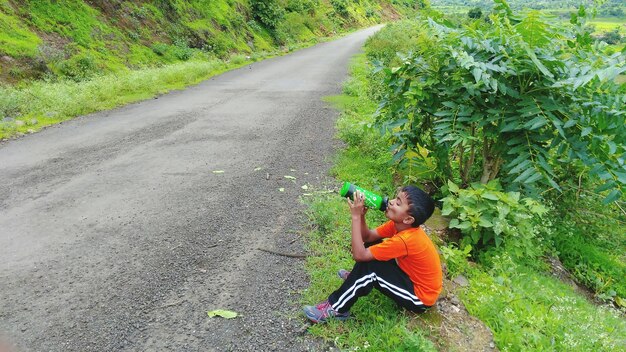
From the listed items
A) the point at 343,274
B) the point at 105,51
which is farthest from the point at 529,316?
the point at 105,51

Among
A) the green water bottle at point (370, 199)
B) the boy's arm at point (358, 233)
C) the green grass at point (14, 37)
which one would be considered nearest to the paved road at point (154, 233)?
the boy's arm at point (358, 233)

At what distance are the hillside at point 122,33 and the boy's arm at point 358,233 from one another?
1120 cm

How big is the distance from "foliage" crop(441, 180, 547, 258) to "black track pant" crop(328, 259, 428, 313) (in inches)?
46.8

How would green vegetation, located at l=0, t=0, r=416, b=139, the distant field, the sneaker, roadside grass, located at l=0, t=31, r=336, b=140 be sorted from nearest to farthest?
the sneaker
the distant field
roadside grass, located at l=0, t=31, r=336, b=140
green vegetation, located at l=0, t=0, r=416, b=139

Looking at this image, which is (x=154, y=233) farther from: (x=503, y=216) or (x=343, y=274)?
(x=503, y=216)

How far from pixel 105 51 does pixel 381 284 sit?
1473 centimetres

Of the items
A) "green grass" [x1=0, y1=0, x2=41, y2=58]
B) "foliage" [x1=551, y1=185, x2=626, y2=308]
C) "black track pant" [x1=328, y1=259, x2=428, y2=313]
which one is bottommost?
"foliage" [x1=551, y1=185, x2=626, y2=308]

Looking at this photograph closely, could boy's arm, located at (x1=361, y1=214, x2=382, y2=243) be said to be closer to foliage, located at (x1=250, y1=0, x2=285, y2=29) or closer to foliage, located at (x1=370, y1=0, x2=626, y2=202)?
foliage, located at (x1=370, y1=0, x2=626, y2=202)

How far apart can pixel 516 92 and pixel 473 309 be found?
2.07 m

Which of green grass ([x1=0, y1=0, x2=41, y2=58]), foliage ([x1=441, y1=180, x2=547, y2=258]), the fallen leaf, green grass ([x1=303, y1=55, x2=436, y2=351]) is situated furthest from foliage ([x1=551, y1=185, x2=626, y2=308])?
green grass ([x1=0, y1=0, x2=41, y2=58])

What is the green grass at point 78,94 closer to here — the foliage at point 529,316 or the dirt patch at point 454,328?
the dirt patch at point 454,328

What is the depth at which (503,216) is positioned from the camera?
12.6 ft

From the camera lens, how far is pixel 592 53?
3.90 m

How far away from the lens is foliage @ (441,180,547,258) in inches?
154
